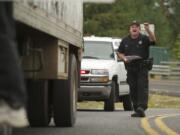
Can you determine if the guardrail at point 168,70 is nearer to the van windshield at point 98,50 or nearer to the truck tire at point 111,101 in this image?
the van windshield at point 98,50

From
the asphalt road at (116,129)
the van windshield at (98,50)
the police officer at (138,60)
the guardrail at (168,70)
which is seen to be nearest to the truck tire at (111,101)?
the van windshield at (98,50)

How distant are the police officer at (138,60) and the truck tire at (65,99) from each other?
3.65m

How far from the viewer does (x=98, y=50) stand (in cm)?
1922

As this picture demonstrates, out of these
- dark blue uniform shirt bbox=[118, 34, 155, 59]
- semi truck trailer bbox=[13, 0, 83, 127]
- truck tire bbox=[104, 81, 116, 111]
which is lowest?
truck tire bbox=[104, 81, 116, 111]

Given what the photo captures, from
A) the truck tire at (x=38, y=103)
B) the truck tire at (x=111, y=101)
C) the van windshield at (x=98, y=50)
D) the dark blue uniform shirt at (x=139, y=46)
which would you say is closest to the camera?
the truck tire at (x=38, y=103)

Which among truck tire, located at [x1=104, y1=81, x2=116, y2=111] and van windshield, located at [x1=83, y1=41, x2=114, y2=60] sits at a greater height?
van windshield, located at [x1=83, y1=41, x2=114, y2=60]

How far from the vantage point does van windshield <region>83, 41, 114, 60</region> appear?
19016mm

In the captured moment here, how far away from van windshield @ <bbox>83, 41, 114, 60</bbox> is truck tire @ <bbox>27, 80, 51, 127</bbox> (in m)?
8.06

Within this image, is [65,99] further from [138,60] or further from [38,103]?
[138,60]

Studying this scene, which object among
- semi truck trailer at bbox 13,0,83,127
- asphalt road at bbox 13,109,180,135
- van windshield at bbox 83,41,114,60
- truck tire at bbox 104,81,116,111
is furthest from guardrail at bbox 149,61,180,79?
semi truck trailer at bbox 13,0,83,127

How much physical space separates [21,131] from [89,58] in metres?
8.65

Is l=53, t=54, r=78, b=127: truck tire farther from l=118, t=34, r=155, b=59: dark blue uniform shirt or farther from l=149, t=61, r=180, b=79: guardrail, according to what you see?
l=149, t=61, r=180, b=79: guardrail

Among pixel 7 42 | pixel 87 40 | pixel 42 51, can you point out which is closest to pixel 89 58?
pixel 87 40

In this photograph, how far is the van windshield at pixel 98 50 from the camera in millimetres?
19016
